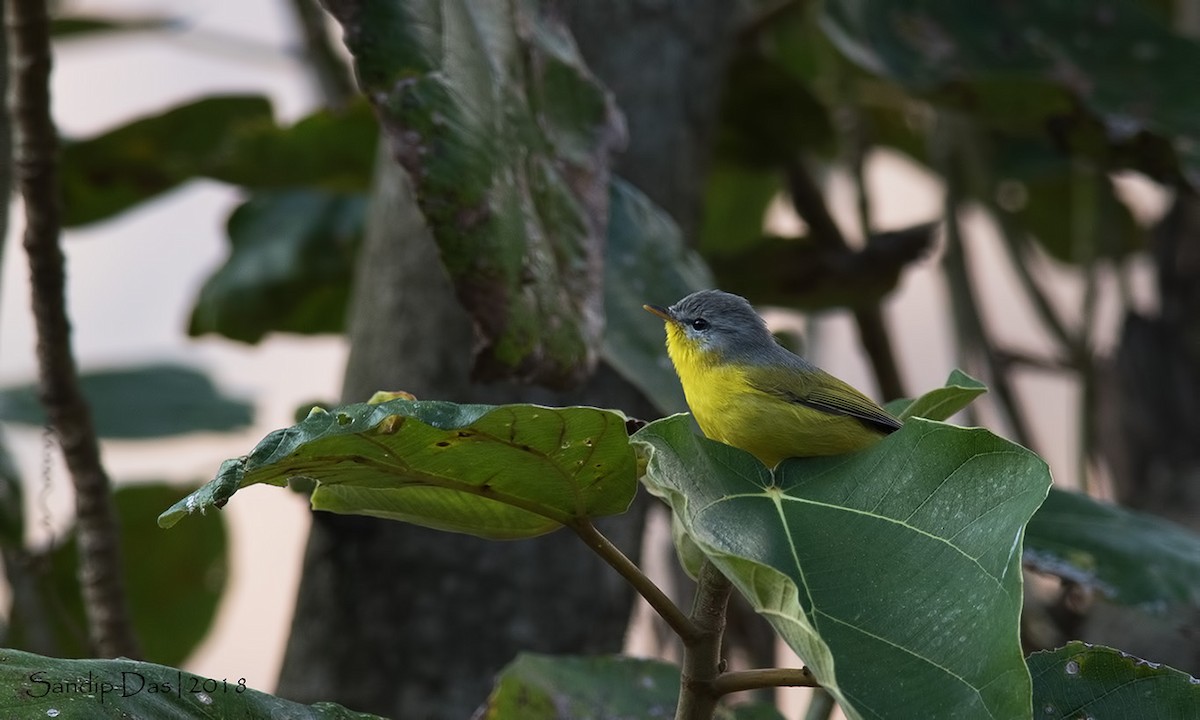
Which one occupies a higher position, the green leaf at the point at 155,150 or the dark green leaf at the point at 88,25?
the dark green leaf at the point at 88,25

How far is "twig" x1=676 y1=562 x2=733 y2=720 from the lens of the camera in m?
1.12

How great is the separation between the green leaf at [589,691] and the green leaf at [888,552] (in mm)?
573

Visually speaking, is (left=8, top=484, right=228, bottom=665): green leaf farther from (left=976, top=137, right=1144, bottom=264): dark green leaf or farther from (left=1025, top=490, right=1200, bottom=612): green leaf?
(left=976, top=137, right=1144, bottom=264): dark green leaf

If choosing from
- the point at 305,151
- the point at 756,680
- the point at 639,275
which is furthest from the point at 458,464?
the point at 305,151

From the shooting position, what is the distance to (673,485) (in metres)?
1.06

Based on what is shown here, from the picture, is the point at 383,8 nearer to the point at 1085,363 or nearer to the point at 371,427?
the point at 371,427

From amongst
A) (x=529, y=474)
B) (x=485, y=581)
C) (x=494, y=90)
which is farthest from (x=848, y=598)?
(x=485, y=581)

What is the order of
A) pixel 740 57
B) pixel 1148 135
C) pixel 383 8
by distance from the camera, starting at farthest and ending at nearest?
pixel 740 57 → pixel 1148 135 → pixel 383 8

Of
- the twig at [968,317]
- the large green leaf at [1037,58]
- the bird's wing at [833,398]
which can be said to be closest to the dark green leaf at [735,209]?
the twig at [968,317]

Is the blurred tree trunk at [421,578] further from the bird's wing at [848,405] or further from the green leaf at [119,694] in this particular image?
the green leaf at [119,694]

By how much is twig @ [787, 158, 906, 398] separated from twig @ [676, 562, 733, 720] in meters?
2.06

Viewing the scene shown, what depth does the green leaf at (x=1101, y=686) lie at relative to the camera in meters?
1.28

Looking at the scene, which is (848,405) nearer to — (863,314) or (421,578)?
(421,578)

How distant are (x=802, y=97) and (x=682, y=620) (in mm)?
2354
